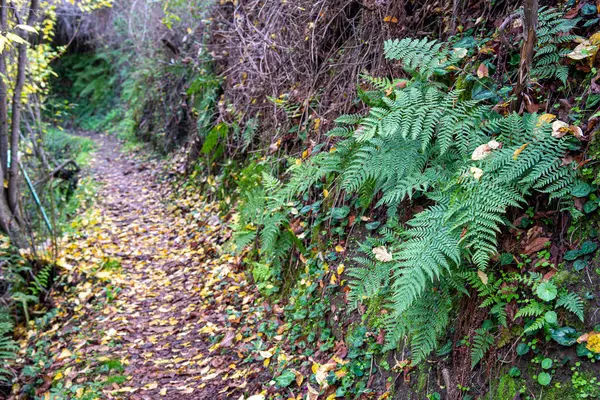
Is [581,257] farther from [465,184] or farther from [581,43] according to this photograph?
[581,43]

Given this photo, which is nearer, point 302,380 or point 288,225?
point 302,380

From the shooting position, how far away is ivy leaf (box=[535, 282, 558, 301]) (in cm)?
230

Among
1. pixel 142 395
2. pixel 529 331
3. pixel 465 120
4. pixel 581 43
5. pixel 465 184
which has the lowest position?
pixel 142 395

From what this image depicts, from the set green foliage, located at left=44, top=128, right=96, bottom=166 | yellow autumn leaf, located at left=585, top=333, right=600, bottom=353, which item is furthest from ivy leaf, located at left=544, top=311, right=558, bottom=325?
green foliage, located at left=44, top=128, right=96, bottom=166

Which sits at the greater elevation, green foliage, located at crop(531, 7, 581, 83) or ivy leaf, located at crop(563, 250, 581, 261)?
green foliage, located at crop(531, 7, 581, 83)

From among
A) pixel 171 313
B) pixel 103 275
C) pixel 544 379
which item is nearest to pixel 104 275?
pixel 103 275

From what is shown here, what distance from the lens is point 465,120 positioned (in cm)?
283

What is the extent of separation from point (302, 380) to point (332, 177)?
184 centimetres

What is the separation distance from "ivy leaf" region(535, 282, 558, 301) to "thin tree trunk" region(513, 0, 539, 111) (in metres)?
1.17

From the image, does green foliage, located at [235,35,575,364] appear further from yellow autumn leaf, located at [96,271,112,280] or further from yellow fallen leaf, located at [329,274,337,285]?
yellow autumn leaf, located at [96,271,112,280]

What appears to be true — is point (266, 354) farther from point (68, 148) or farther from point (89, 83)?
A: point (89, 83)

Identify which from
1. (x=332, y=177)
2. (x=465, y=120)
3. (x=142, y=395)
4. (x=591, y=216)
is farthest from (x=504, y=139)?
(x=142, y=395)

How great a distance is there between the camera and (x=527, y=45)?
2734 mm

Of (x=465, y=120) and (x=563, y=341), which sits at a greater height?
(x=465, y=120)
